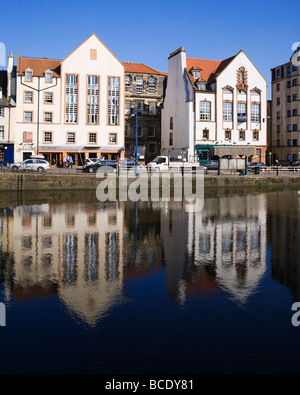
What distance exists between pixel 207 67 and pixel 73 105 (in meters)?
22.2

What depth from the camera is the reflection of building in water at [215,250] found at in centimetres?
1314

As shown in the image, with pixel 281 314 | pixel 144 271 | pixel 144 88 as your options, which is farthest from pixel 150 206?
pixel 144 88

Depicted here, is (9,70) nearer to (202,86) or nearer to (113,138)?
(113,138)

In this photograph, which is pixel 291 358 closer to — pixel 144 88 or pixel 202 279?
pixel 202 279

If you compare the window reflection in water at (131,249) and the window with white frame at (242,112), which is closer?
the window reflection in water at (131,249)

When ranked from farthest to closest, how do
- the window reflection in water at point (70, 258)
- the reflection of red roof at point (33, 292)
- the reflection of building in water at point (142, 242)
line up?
the reflection of building in water at point (142, 242)
the window reflection in water at point (70, 258)
the reflection of red roof at point (33, 292)

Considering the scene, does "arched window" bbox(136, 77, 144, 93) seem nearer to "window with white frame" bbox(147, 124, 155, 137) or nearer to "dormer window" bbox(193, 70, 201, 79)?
"window with white frame" bbox(147, 124, 155, 137)

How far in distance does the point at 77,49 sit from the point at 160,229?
44526 mm

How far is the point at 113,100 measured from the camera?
6247 cm

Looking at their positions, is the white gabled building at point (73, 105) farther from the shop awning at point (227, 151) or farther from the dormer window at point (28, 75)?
the shop awning at point (227, 151)

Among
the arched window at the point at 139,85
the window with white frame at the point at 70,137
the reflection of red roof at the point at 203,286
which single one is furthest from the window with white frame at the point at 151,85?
the reflection of red roof at the point at 203,286

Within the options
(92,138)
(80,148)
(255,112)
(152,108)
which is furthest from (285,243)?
(152,108)

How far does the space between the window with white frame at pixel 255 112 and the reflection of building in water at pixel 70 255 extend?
43.9 meters

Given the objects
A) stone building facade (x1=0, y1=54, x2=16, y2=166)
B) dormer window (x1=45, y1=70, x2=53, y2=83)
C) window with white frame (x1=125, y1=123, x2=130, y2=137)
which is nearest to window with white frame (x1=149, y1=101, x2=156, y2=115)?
window with white frame (x1=125, y1=123, x2=130, y2=137)
